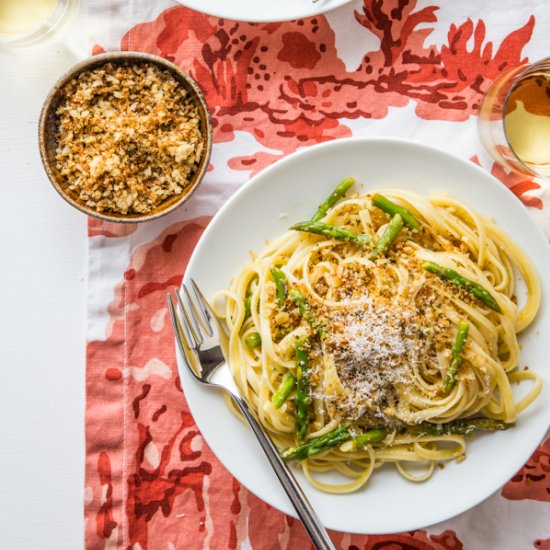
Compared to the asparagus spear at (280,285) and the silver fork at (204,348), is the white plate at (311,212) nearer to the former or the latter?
the silver fork at (204,348)

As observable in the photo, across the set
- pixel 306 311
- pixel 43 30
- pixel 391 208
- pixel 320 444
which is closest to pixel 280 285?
pixel 306 311

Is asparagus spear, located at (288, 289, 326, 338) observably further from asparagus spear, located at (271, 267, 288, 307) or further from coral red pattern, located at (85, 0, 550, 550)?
coral red pattern, located at (85, 0, 550, 550)

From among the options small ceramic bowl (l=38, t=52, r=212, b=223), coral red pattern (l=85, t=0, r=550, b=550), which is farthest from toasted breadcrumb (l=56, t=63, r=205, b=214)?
coral red pattern (l=85, t=0, r=550, b=550)

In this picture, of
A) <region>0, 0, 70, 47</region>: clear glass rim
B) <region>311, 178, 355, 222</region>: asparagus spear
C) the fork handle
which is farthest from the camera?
<region>0, 0, 70, 47</region>: clear glass rim

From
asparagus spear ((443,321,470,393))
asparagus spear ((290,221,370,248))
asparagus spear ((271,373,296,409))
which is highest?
asparagus spear ((290,221,370,248))

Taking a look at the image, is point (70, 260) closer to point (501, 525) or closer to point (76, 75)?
point (76, 75)

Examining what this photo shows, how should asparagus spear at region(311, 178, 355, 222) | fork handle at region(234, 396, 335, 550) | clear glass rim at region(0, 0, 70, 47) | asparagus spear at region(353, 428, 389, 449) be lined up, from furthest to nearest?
clear glass rim at region(0, 0, 70, 47), asparagus spear at region(311, 178, 355, 222), asparagus spear at region(353, 428, 389, 449), fork handle at region(234, 396, 335, 550)

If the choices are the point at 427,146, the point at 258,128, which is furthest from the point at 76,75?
the point at 427,146

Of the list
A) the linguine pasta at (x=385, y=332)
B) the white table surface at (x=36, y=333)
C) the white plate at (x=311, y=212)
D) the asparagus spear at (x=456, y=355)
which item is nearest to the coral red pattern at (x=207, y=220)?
the white table surface at (x=36, y=333)

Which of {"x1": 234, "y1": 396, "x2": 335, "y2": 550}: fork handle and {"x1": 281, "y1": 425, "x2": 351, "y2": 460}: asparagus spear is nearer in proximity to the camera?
{"x1": 234, "y1": 396, "x2": 335, "y2": 550}: fork handle

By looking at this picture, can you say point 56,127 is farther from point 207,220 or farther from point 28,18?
point 207,220
